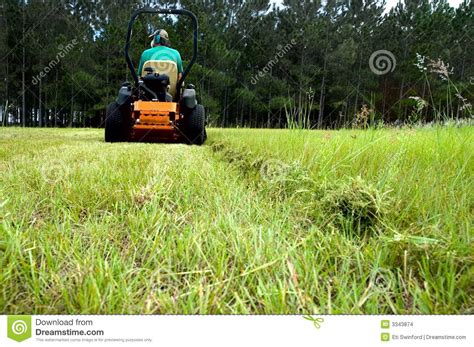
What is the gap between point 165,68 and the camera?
446 centimetres

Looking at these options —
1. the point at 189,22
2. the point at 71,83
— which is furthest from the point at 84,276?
the point at 71,83

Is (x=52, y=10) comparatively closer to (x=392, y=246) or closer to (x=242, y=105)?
(x=242, y=105)

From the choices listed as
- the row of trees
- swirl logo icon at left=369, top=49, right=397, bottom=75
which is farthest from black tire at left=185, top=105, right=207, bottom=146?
the row of trees

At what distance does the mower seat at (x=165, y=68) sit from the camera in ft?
14.2

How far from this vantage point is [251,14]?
23.9 meters

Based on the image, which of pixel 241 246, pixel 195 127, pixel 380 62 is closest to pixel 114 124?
pixel 195 127

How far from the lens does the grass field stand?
593 millimetres

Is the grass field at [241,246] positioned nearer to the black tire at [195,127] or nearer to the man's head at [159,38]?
the black tire at [195,127]

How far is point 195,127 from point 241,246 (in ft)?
11.5

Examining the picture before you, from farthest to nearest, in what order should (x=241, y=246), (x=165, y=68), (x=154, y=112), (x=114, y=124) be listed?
1. (x=165, y=68)
2. (x=114, y=124)
3. (x=154, y=112)
4. (x=241, y=246)

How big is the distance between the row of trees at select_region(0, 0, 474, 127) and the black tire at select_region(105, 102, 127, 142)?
13373 millimetres

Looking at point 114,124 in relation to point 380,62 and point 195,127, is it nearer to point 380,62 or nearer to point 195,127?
point 195,127

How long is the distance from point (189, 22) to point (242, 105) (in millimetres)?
9080
